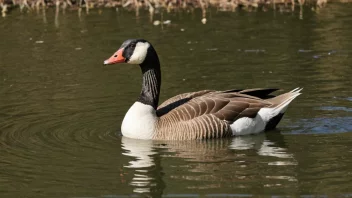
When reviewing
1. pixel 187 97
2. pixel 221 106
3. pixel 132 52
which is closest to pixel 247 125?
pixel 221 106

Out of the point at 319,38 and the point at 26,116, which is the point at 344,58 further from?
the point at 26,116

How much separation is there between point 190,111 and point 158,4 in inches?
398

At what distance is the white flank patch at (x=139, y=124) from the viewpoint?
12.1 metres

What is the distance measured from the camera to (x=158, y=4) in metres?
22.0

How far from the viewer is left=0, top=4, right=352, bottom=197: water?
9898 millimetres

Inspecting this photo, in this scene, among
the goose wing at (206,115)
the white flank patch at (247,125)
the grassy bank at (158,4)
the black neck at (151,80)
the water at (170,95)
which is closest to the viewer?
the water at (170,95)

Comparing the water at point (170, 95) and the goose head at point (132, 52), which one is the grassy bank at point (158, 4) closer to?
the water at point (170, 95)

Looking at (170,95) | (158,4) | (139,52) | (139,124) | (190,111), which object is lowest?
(170,95)

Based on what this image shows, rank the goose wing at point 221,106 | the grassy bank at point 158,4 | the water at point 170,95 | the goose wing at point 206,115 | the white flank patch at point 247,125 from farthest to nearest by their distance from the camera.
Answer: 1. the grassy bank at point 158,4
2. the white flank patch at point 247,125
3. the goose wing at point 221,106
4. the goose wing at point 206,115
5. the water at point 170,95

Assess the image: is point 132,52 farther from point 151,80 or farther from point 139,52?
point 151,80

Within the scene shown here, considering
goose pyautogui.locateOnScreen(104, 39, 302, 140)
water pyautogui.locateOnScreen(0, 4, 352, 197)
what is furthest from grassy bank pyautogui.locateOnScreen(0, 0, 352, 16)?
goose pyautogui.locateOnScreen(104, 39, 302, 140)

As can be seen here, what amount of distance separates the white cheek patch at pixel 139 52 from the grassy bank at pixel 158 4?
883cm

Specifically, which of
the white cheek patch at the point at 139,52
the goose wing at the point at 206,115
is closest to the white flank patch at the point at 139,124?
the goose wing at the point at 206,115

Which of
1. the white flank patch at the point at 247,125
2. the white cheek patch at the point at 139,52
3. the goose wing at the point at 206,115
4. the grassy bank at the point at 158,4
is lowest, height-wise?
the white flank patch at the point at 247,125
